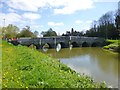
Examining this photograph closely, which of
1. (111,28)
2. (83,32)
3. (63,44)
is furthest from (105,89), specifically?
(83,32)

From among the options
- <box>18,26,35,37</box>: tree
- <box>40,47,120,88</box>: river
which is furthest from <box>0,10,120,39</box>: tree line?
<box>40,47,120,88</box>: river

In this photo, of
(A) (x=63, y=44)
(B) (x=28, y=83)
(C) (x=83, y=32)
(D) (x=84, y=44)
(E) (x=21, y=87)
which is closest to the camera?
(E) (x=21, y=87)

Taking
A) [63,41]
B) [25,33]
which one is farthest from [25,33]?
[63,41]

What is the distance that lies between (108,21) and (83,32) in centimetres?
2047

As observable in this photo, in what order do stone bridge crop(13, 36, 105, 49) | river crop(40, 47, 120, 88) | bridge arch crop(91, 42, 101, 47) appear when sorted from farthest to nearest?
bridge arch crop(91, 42, 101, 47) → stone bridge crop(13, 36, 105, 49) → river crop(40, 47, 120, 88)

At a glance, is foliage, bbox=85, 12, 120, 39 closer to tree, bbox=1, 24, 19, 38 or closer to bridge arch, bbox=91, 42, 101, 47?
bridge arch, bbox=91, 42, 101, 47

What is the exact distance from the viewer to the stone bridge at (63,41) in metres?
62.4

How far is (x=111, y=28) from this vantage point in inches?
2842

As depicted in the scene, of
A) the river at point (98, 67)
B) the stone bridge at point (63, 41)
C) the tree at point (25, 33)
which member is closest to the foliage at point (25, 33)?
the tree at point (25, 33)

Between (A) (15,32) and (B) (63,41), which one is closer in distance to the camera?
(B) (63,41)

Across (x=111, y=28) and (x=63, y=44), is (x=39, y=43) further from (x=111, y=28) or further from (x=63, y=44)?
(x=111, y=28)

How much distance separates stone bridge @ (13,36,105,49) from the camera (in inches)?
2455

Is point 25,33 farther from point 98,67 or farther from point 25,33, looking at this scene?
point 98,67

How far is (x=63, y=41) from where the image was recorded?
6800 centimetres
